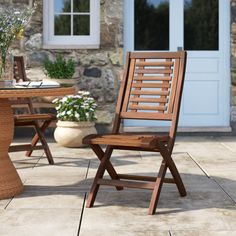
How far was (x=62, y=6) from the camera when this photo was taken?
825 cm

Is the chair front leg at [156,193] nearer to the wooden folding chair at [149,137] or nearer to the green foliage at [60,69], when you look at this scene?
the wooden folding chair at [149,137]

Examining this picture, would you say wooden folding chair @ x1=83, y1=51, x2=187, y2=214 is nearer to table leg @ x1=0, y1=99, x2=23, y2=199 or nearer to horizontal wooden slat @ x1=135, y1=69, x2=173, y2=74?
horizontal wooden slat @ x1=135, y1=69, x2=173, y2=74

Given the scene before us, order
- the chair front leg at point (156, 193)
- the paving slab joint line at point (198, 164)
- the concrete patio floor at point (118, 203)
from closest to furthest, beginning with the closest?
the concrete patio floor at point (118, 203), the chair front leg at point (156, 193), the paving slab joint line at point (198, 164)

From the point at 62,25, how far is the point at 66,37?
0.59 ft

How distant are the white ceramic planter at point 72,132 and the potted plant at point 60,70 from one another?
2.69 ft

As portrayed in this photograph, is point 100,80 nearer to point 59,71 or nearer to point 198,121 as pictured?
point 59,71

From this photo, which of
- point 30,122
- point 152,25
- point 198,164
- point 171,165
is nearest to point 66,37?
point 152,25

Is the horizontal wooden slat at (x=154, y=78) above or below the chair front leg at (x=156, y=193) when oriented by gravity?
above

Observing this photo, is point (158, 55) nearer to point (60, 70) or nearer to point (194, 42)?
point (60, 70)

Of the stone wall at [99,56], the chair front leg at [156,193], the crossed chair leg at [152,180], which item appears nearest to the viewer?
the chair front leg at [156,193]

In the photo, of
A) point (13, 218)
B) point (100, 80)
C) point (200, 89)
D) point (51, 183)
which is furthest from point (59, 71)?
point (13, 218)

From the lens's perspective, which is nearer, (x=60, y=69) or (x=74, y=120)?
(x=74, y=120)

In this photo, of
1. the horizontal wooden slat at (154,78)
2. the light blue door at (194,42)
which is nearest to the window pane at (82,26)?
the light blue door at (194,42)

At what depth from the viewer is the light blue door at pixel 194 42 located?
8242 millimetres
